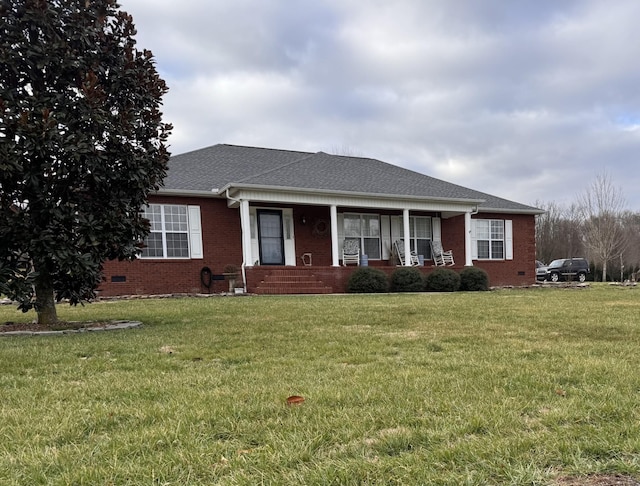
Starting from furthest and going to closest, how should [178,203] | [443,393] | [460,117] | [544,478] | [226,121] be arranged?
[226,121] → [460,117] → [178,203] → [443,393] → [544,478]

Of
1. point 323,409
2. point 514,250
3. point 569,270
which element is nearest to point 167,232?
point 323,409

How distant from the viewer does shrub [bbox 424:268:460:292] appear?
1414 centimetres

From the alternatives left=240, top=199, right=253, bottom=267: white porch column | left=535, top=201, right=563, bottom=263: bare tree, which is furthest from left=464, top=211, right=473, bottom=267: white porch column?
left=535, top=201, right=563, bottom=263: bare tree

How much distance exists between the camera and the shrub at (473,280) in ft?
48.2

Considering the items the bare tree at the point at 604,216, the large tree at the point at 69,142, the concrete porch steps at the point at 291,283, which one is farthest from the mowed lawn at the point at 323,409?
the bare tree at the point at 604,216

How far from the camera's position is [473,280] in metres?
14.7

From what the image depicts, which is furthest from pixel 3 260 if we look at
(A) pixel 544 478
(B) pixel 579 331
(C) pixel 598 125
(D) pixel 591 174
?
(D) pixel 591 174

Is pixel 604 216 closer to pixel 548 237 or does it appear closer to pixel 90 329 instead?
pixel 548 237

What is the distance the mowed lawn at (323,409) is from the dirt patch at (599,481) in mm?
33

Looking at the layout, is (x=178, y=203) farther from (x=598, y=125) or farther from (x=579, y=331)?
(x=598, y=125)

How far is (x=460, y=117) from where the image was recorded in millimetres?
23453

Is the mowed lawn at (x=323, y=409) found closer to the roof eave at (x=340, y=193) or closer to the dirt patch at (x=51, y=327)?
the dirt patch at (x=51, y=327)

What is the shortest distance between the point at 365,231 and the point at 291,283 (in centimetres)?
476

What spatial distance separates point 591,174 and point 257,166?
2583 centimetres
